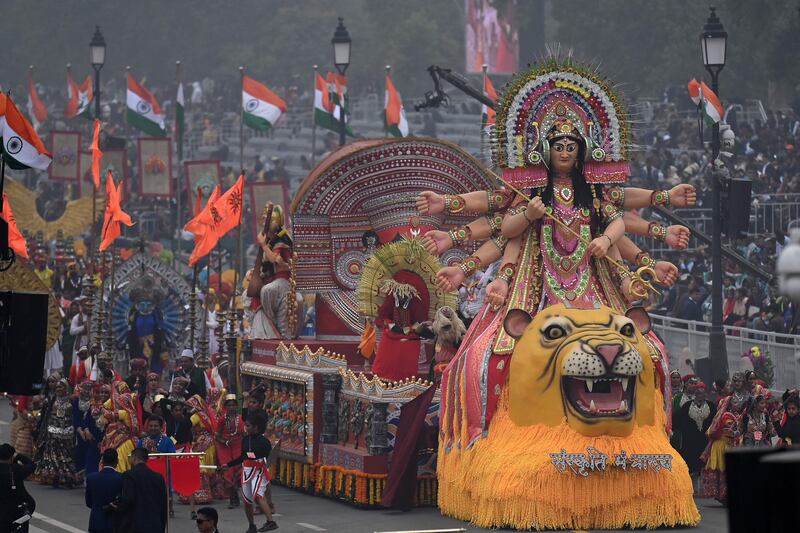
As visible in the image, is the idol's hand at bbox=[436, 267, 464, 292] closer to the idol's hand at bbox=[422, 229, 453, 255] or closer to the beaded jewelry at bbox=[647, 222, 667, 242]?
the idol's hand at bbox=[422, 229, 453, 255]

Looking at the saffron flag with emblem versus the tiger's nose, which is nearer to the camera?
the tiger's nose

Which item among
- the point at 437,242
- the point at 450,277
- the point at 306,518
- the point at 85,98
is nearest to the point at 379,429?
the point at 306,518

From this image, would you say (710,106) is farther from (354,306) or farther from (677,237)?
(677,237)

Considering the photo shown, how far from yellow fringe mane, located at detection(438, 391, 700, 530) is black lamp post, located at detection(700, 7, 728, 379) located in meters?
6.98

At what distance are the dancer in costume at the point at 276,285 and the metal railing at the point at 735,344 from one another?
5.64m

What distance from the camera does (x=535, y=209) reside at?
1823cm

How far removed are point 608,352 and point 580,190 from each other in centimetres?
188

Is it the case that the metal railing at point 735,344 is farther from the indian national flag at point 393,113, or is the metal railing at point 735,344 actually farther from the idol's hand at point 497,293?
the indian national flag at point 393,113

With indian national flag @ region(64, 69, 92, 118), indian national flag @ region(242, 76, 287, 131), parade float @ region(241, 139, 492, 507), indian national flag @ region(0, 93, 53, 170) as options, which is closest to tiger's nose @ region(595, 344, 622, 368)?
parade float @ region(241, 139, 492, 507)

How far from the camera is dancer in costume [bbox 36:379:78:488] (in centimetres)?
2194

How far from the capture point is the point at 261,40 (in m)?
86.1

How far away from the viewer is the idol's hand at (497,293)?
18.4 metres

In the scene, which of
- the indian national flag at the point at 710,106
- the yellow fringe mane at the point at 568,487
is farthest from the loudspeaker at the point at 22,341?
the indian national flag at the point at 710,106

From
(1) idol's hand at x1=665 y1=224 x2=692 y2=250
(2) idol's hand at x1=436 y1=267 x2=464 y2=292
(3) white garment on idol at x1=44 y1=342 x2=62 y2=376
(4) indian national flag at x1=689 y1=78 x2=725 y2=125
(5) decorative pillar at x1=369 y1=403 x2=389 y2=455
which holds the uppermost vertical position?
(4) indian national flag at x1=689 y1=78 x2=725 y2=125
